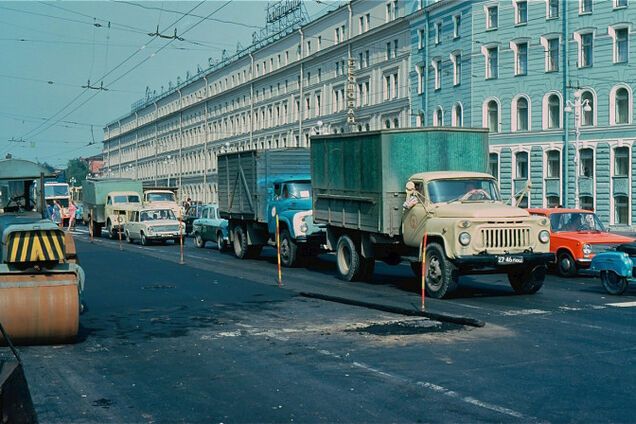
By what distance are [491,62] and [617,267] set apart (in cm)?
4048

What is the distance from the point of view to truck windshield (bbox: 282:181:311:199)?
24.4 m

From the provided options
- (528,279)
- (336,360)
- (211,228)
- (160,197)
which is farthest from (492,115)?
(336,360)

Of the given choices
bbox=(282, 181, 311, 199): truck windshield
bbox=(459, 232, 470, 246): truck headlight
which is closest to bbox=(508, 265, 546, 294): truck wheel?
bbox=(459, 232, 470, 246): truck headlight

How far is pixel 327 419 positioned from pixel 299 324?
5.69 m

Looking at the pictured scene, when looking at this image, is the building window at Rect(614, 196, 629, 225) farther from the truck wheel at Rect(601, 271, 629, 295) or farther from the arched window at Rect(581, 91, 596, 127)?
the truck wheel at Rect(601, 271, 629, 295)

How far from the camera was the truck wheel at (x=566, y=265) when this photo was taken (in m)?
20.8

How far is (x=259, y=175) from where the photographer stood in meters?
26.0

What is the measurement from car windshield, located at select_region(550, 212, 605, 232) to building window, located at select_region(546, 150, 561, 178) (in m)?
29.6

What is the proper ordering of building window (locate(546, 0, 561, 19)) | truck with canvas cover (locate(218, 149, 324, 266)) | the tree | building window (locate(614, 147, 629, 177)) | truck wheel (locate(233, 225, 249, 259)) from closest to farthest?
truck with canvas cover (locate(218, 149, 324, 266))
truck wheel (locate(233, 225, 249, 259))
building window (locate(614, 147, 629, 177))
building window (locate(546, 0, 561, 19))
the tree

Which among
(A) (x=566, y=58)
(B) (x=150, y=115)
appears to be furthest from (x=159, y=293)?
(B) (x=150, y=115)

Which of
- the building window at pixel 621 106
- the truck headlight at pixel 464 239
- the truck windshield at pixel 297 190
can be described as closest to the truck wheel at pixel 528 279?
the truck headlight at pixel 464 239

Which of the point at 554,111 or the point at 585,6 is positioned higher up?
the point at 585,6

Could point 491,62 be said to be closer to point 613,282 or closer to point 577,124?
point 577,124

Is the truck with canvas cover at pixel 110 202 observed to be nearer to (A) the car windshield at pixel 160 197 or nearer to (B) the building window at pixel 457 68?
(A) the car windshield at pixel 160 197
